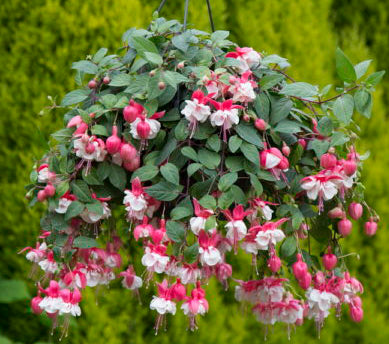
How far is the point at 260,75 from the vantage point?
98 centimetres

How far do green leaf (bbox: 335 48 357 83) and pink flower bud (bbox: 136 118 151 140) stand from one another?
31cm

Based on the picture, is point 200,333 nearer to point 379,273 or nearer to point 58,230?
point 379,273

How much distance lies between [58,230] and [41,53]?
1.05 m

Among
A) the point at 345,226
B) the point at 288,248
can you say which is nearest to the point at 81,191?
the point at 288,248

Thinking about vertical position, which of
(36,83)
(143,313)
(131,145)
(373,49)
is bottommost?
(143,313)

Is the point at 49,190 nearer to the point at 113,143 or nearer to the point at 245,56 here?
the point at 113,143

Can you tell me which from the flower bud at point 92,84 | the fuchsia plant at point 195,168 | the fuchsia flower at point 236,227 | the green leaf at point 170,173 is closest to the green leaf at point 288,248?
the fuchsia plant at point 195,168

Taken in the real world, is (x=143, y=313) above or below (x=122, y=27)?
below

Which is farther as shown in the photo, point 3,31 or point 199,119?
point 3,31

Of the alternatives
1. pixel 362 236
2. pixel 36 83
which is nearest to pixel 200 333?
pixel 362 236

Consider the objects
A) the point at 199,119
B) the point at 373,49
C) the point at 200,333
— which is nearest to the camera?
the point at 199,119

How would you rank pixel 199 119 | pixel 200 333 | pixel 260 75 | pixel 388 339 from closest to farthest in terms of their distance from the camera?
pixel 199 119 < pixel 260 75 < pixel 200 333 < pixel 388 339

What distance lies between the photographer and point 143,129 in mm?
864

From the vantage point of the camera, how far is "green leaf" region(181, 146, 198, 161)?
2.84 feet
